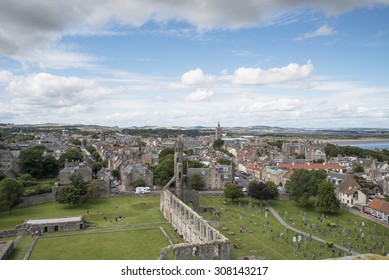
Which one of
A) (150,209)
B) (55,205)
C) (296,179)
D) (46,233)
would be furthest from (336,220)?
(55,205)

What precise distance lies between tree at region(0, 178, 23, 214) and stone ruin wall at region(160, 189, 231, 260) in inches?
752

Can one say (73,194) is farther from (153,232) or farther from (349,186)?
(349,186)

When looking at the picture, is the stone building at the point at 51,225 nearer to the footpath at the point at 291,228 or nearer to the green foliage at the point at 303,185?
the footpath at the point at 291,228

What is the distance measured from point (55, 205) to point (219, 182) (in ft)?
102

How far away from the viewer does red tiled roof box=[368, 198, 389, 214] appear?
48022mm

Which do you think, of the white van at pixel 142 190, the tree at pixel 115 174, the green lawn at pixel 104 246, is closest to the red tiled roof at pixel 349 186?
the white van at pixel 142 190

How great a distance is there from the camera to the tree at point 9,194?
1726 inches

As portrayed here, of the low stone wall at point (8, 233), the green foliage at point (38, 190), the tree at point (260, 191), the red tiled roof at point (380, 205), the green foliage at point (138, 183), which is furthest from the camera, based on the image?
the green foliage at point (138, 183)

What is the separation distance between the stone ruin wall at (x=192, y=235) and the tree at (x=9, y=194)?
1910 centimetres

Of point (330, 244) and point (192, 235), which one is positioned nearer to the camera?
point (192, 235)

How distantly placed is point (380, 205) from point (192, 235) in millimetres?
31188

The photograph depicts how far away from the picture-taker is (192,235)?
110 feet

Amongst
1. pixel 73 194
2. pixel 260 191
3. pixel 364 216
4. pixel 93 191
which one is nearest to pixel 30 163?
pixel 93 191

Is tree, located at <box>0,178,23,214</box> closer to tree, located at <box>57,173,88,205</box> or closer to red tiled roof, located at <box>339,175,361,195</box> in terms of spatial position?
tree, located at <box>57,173,88,205</box>
